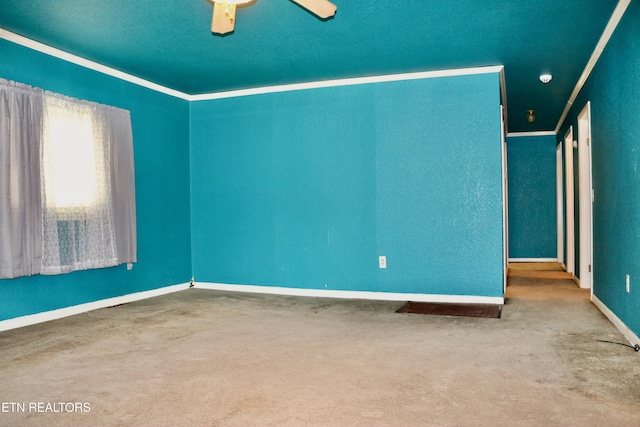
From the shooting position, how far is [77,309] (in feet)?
14.4

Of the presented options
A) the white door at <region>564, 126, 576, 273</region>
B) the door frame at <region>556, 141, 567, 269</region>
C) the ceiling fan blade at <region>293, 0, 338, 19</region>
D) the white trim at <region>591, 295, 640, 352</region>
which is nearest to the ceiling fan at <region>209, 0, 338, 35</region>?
the ceiling fan blade at <region>293, 0, 338, 19</region>

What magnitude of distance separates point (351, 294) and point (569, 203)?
11.9 feet

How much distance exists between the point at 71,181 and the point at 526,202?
24.3ft

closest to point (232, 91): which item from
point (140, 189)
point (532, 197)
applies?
point (140, 189)

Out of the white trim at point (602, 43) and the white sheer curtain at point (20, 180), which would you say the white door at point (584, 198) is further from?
the white sheer curtain at point (20, 180)

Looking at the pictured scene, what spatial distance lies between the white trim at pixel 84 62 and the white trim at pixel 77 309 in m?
2.15

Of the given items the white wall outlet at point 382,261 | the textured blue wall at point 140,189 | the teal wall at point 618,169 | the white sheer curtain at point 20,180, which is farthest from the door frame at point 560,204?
the white sheer curtain at point 20,180

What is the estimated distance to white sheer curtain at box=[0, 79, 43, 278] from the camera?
3.67 m

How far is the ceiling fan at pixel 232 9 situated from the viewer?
2525 mm

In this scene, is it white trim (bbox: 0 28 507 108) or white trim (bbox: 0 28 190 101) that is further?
white trim (bbox: 0 28 507 108)

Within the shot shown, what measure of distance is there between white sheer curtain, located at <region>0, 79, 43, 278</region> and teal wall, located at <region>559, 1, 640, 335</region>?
169 inches

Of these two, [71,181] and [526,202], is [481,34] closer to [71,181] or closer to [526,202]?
[71,181]

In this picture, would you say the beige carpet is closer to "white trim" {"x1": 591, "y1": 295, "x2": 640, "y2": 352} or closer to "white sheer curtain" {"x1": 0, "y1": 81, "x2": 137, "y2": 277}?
"white trim" {"x1": 591, "y1": 295, "x2": 640, "y2": 352}

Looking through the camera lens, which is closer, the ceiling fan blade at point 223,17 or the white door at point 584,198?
the ceiling fan blade at point 223,17
